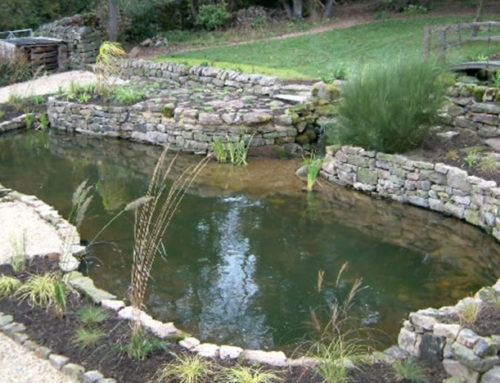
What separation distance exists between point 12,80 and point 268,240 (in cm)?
1123

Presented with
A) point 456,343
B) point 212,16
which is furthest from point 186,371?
point 212,16

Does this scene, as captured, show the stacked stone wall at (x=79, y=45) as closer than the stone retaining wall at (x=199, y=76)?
No

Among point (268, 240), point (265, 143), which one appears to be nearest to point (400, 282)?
point (268, 240)

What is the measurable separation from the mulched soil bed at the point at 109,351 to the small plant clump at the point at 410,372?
0.05 meters

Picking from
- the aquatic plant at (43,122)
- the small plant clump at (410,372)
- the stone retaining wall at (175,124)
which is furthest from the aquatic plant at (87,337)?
the aquatic plant at (43,122)

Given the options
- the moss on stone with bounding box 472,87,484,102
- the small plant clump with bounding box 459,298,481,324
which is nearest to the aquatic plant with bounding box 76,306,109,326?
the small plant clump with bounding box 459,298,481,324

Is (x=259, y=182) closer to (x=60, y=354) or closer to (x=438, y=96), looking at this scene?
(x=438, y=96)

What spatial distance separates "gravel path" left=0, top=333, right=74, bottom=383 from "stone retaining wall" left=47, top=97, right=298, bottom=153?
6.66m

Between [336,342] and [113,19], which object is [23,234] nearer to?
[336,342]

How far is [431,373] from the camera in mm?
4926

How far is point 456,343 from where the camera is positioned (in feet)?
16.1

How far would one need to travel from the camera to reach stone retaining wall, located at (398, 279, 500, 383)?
4.73 metres

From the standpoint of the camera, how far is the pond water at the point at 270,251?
6543 mm

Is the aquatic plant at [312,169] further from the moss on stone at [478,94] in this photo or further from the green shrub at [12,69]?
the green shrub at [12,69]
